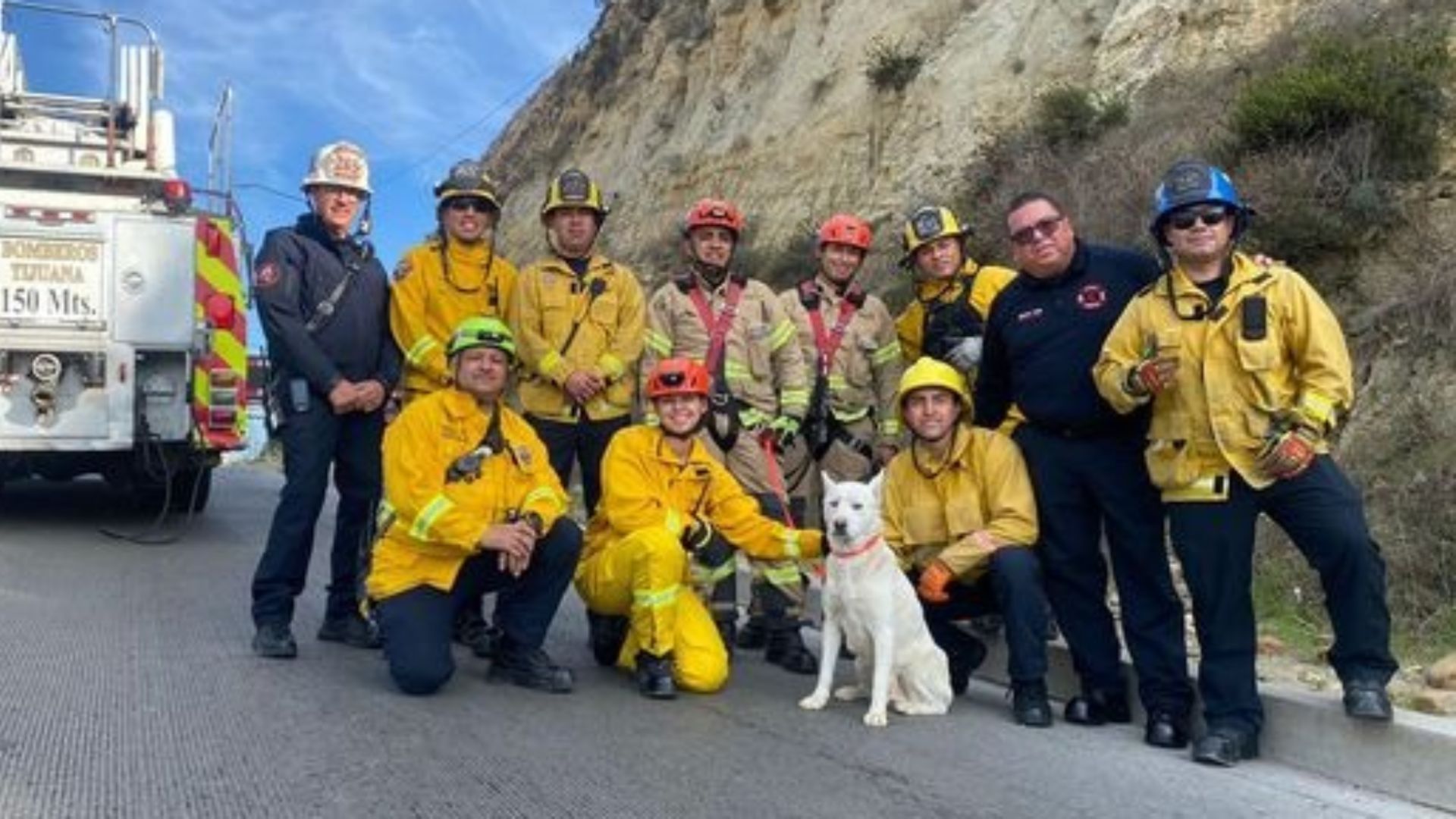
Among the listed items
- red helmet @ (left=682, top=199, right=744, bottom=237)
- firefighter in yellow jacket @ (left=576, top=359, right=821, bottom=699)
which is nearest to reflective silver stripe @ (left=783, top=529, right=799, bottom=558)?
firefighter in yellow jacket @ (left=576, top=359, right=821, bottom=699)

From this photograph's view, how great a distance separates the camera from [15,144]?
11.2 metres

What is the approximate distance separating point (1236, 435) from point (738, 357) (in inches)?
109

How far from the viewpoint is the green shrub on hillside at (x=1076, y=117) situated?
653 inches

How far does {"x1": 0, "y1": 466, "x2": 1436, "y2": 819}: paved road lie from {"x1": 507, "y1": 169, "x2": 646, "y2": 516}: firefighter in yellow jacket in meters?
1.30

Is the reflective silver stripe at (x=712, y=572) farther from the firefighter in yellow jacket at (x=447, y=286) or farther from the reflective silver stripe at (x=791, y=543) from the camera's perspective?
the firefighter in yellow jacket at (x=447, y=286)

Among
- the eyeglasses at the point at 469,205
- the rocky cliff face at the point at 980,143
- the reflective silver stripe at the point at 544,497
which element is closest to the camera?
the reflective silver stripe at the point at 544,497

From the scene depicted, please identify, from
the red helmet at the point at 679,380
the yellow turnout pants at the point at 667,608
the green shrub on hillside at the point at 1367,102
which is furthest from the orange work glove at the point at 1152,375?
the green shrub on hillside at the point at 1367,102

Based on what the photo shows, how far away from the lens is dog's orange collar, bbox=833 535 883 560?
5816mm

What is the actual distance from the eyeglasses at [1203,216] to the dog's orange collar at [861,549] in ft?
5.83

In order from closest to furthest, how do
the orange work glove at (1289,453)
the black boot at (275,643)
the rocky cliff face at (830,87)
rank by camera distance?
the orange work glove at (1289,453)
the black boot at (275,643)
the rocky cliff face at (830,87)

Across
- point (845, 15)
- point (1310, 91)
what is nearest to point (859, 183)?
point (845, 15)

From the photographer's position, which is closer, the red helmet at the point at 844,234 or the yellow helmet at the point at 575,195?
the yellow helmet at the point at 575,195

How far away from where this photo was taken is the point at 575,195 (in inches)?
278

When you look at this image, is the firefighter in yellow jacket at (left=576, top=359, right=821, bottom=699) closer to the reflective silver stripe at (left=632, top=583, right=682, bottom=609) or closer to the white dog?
the reflective silver stripe at (left=632, top=583, right=682, bottom=609)
